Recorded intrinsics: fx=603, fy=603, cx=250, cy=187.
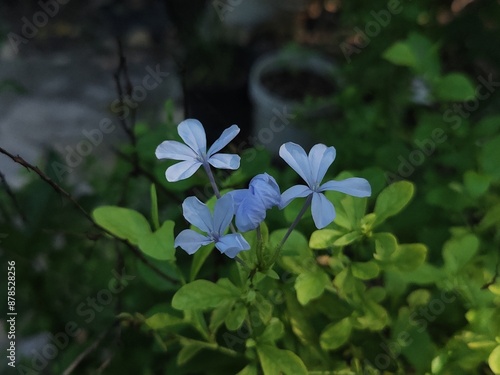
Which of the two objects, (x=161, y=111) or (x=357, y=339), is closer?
(x=357, y=339)

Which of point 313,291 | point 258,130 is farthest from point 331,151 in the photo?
point 258,130

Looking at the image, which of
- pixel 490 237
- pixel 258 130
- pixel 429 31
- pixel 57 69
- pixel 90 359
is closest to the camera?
pixel 490 237

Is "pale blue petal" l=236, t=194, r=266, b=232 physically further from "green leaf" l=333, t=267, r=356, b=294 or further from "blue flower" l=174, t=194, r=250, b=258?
"green leaf" l=333, t=267, r=356, b=294

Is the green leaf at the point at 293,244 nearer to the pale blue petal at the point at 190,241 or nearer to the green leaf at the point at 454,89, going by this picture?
the pale blue petal at the point at 190,241

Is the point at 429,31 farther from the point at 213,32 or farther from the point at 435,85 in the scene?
the point at 213,32

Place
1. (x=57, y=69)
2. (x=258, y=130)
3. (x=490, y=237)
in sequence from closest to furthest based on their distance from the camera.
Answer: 1. (x=490, y=237)
2. (x=258, y=130)
3. (x=57, y=69)

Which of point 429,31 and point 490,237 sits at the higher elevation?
point 429,31

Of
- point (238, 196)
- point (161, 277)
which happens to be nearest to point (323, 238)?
point (238, 196)
